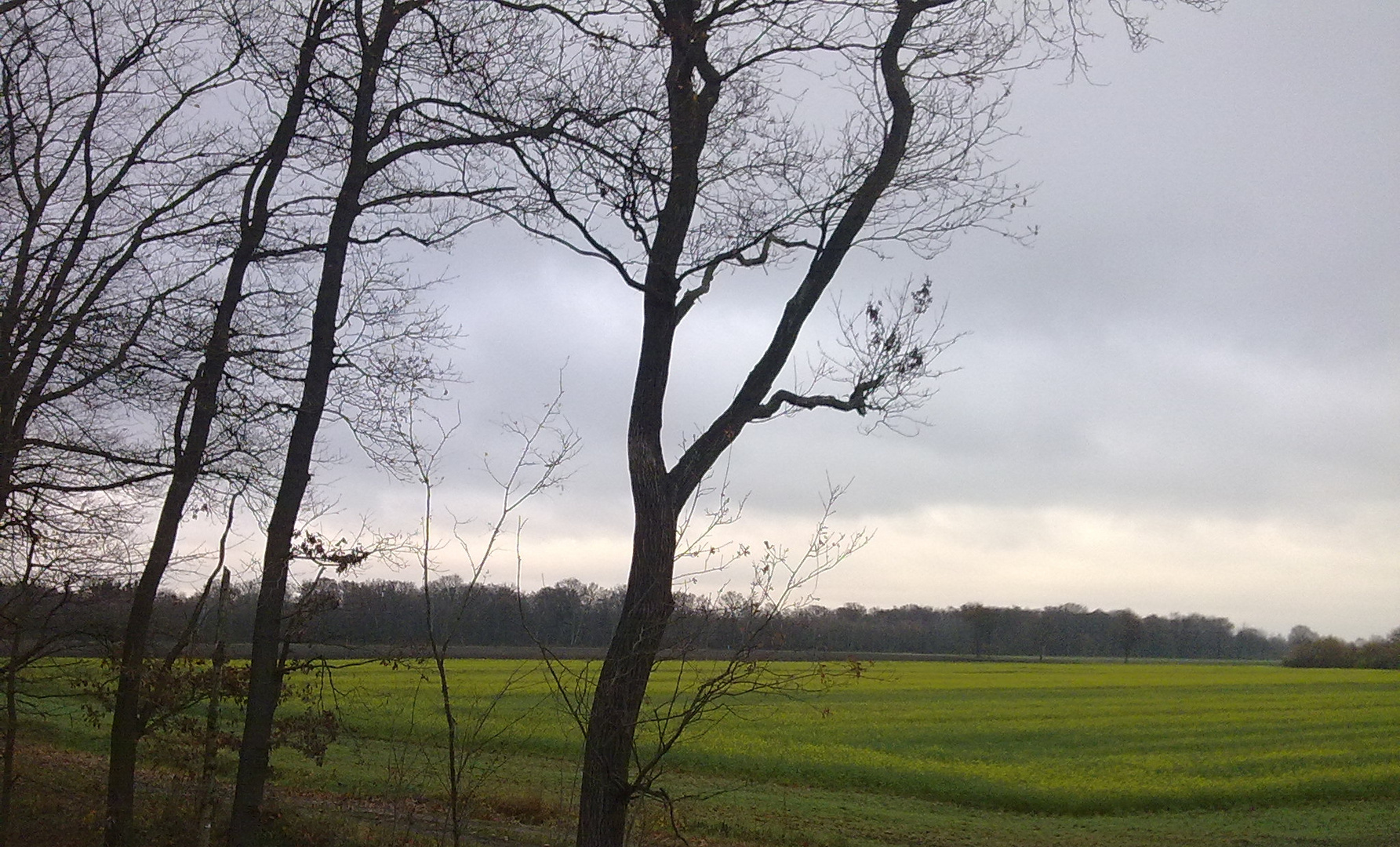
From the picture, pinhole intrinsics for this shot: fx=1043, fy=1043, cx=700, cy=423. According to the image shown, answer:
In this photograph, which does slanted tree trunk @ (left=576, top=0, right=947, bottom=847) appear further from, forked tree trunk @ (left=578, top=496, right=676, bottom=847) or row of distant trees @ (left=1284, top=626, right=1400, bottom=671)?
row of distant trees @ (left=1284, top=626, right=1400, bottom=671)

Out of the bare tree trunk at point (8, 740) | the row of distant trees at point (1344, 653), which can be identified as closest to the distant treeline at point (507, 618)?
the bare tree trunk at point (8, 740)

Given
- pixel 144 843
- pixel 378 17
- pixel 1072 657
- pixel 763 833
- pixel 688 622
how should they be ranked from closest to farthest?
1. pixel 688 622
2. pixel 378 17
3. pixel 144 843
4. pixel 763 833
5. pixel 1072 657

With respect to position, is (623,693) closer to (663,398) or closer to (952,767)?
(663,398)

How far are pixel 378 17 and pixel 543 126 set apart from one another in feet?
8.92

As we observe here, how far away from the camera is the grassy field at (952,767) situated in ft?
59.5

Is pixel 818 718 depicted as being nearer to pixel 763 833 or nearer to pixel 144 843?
pixel 763 833

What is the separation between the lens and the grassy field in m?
18.1

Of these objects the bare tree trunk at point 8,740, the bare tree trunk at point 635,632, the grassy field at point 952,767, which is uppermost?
the bare tree trunk at point 635,632

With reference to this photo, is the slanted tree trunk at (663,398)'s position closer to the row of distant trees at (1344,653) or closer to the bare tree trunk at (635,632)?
the bare tree trunk at (635,632)

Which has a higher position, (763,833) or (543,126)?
(543,126)

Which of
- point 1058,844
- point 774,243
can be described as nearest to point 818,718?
point 1058,844

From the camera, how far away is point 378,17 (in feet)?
31.2

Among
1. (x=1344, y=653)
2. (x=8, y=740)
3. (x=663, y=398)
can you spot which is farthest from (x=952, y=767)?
(x=1344, y=653)

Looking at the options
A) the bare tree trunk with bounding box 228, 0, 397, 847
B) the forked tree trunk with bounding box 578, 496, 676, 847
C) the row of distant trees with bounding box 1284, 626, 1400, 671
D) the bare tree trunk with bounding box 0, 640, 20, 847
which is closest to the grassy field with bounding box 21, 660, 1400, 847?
the forked tree trunk with bounding box 578, 496, 676, 847
